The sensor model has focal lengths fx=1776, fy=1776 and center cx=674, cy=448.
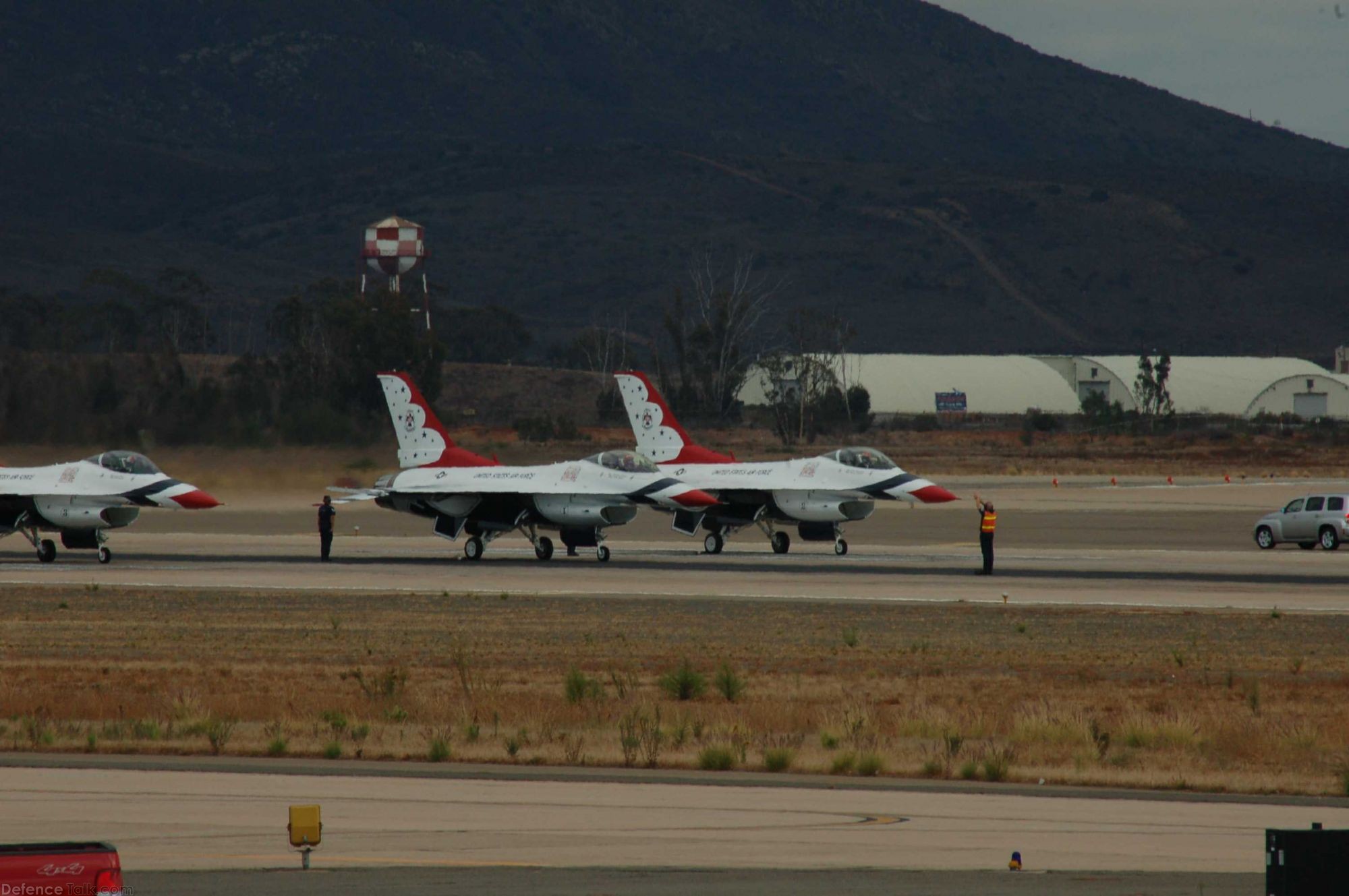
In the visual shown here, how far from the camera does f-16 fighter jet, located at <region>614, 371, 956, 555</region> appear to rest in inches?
1551

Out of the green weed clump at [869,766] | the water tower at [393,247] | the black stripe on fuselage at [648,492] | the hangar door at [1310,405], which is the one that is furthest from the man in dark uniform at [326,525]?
the hangar door at [1310,405]

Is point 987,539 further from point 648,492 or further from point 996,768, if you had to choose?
point 996,768

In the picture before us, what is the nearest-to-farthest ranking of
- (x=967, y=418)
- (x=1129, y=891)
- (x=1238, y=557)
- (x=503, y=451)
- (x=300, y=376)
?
1. (x=1129, y=891)
2. (x=1238, y=557)
3. (x=503, y=451)
4. (x=300, y=376)
5. (x=967, y=418)

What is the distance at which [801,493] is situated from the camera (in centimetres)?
4012

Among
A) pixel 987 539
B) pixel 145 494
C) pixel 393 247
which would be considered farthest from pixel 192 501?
pixel 393 247

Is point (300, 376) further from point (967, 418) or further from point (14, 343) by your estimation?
point (967, 418)

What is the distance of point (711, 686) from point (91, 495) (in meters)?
22.9

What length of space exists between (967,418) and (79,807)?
114 m

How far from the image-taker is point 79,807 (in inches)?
512

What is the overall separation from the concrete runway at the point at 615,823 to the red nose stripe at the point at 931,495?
24.0 metres

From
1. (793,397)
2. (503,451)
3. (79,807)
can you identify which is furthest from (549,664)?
(793,397)

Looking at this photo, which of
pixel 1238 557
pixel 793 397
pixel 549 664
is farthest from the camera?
pixel 793 397

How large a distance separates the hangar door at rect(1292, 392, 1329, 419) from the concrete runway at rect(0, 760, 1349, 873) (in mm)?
115849

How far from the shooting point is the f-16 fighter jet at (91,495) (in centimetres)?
3900
